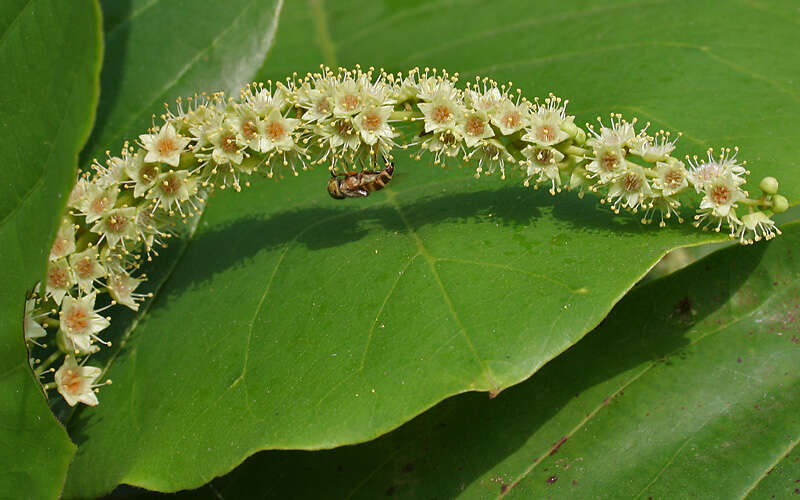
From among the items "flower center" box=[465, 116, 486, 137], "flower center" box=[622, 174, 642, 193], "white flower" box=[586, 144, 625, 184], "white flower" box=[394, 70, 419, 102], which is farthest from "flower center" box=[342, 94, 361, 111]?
"flower center" box=[622, 174, 642, 193]

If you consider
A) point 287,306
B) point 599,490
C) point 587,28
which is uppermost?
point 587,28

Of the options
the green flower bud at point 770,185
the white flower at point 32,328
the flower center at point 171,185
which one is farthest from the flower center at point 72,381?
the green flower bud at point 770,185

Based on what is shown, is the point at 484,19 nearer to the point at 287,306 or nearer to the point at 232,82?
the point at 232,82

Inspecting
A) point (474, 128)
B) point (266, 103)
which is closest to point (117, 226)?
point (266, 103)

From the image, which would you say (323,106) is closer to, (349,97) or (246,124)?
(349,97)

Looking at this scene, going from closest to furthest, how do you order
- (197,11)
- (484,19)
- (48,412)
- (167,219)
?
→ (48,412)
(167,219)
(197,11)
(484,19)

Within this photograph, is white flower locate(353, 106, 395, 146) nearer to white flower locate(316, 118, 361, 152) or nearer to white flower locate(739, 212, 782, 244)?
white flower locate(316, 118, 361, 152)

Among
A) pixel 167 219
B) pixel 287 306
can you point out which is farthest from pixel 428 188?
pixel 167 219
